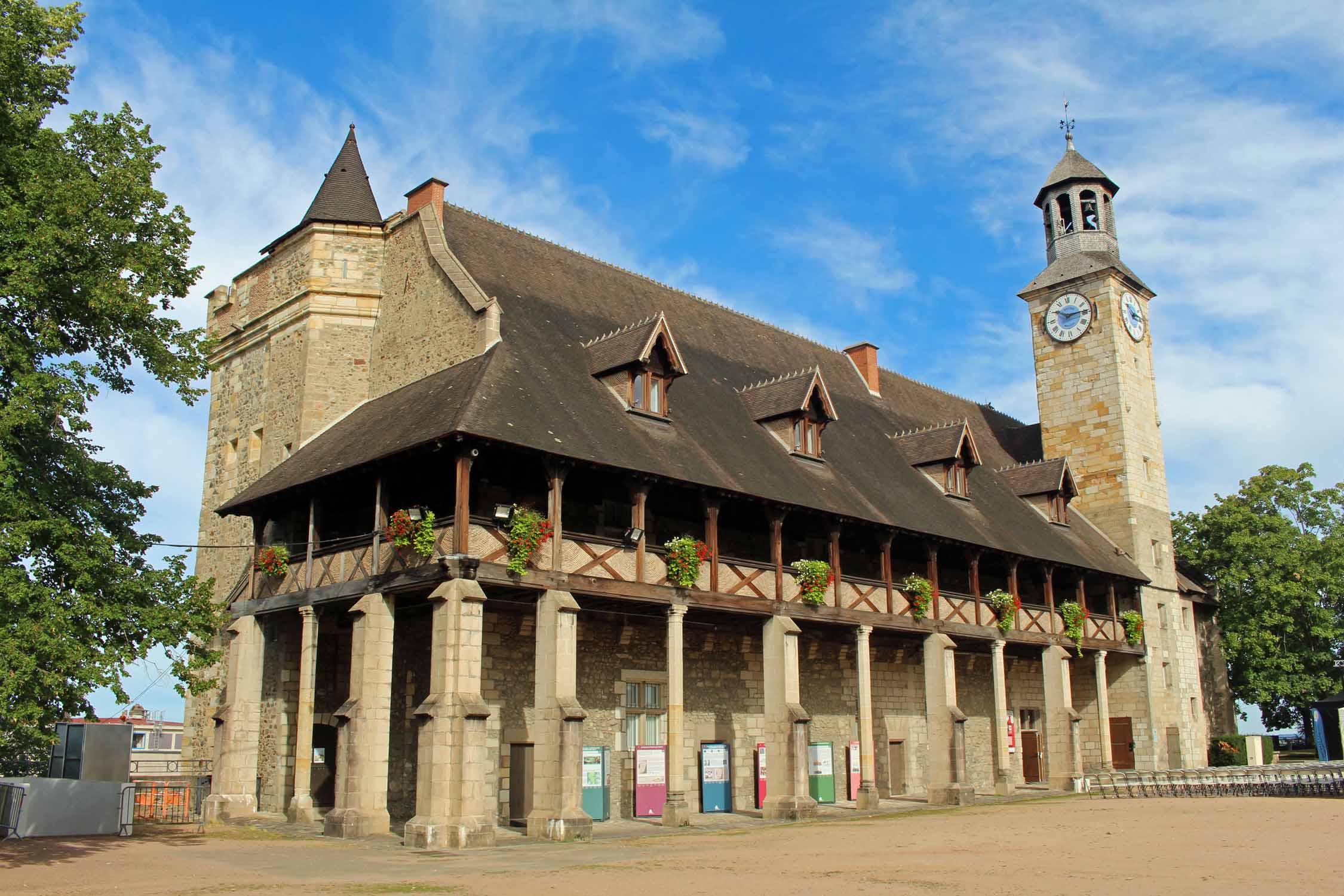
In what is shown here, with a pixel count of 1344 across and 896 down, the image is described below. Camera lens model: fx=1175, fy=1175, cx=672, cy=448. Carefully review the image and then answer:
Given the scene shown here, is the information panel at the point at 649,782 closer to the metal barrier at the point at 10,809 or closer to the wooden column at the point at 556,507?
the wooden column at the point at 556,507

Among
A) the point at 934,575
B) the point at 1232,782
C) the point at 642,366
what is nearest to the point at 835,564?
the point at 934,575

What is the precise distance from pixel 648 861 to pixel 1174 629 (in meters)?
24.6

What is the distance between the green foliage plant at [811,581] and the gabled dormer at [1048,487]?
12.0 m

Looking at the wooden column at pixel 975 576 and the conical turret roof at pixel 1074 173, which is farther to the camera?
the conical turret roof at pixel 1074 173

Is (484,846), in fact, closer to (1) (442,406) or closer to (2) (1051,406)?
(1) (442,406)

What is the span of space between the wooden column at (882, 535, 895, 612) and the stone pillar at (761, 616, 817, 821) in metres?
3.30

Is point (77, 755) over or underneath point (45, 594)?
underneath

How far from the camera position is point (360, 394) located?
23141 mm

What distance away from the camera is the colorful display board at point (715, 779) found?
2162cm

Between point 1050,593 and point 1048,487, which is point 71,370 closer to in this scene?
point 1050,593

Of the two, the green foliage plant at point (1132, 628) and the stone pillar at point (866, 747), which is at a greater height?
the green foliage plant at point (1132, 628)

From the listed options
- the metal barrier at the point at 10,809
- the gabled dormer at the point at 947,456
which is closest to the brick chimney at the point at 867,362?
the gabled dormer at the point at 947,456

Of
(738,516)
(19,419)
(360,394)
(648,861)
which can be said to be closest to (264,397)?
(360,394)

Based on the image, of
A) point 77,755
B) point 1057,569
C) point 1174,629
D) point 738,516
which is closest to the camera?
point 77,755
